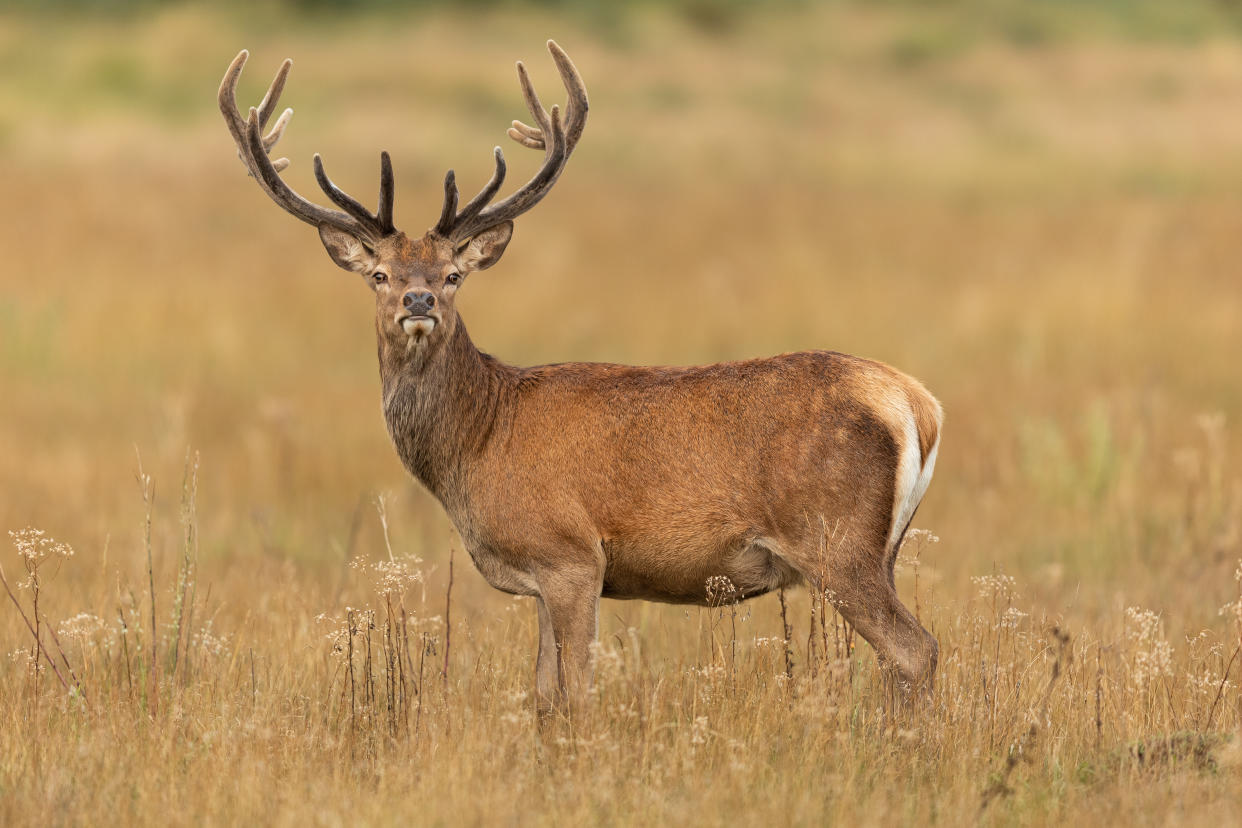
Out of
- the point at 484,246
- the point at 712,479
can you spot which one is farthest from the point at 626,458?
the point at 484,246

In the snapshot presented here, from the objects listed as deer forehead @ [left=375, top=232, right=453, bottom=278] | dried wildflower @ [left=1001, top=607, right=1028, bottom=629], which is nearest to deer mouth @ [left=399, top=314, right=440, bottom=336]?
deer forehead @ [left=375, top=232, right=453, bottom=278]

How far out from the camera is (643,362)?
44.7ft

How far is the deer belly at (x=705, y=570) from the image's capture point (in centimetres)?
566

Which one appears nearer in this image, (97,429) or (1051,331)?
(97,429)

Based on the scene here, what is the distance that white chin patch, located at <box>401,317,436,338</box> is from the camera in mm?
5797

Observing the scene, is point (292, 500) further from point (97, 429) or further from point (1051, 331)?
point (1051, 331)

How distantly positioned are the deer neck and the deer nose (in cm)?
33

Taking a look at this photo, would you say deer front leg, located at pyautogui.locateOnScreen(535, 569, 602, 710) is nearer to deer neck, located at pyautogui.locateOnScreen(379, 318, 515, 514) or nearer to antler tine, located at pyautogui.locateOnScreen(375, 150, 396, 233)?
deer neck, located at pyautogui.locateOnScreen(379, 318, 515, 514)

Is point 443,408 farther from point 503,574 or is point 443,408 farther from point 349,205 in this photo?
point 349,205

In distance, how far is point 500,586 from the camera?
595 centimetres

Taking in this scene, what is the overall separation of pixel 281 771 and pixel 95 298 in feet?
34.0

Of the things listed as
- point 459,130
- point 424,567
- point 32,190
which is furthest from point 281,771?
point 459,130

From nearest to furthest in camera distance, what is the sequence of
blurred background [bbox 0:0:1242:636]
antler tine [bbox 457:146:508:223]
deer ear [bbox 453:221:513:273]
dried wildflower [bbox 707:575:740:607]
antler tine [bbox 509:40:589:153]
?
dried wildflower [bbox 707:575:740:607] → antler tine [bbox 457:146:508:223] → deer ear [bbox 453:221:513:273] → antler tine [bbox 509:40:589:153] → blurred background [bbox 0:0:1242:636]

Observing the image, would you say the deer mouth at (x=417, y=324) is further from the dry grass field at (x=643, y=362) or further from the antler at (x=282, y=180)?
the dry grass field at (x=643, y=362)
